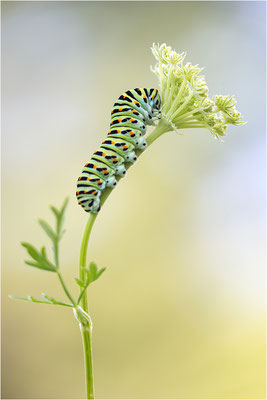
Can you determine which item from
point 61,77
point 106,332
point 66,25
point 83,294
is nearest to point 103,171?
point 83,294

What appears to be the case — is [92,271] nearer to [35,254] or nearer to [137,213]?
[35,254]

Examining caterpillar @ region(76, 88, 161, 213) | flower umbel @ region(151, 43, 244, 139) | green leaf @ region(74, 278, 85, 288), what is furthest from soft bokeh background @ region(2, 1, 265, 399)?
green leaf @ region(74, 278, 85, 288)

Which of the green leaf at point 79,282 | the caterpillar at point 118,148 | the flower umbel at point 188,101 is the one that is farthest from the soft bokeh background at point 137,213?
the green leaf at point 79,282

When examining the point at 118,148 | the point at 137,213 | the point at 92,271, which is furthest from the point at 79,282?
the point at 137,213

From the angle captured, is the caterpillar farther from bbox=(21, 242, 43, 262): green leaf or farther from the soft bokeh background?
the soft bokeh background

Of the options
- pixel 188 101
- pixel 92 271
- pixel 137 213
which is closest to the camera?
pixel 92 271

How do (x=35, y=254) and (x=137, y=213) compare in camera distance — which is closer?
(x=35, y=254)

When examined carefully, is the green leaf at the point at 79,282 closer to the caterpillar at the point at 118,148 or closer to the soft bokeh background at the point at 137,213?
the caterpillar at the point at 118,148
